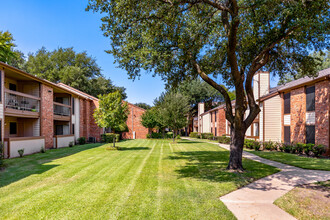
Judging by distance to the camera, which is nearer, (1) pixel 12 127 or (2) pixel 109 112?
(1) pixel 12 127

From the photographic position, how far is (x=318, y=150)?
42.7 feet

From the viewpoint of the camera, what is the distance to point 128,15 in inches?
312

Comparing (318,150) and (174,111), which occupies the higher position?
(174,111)

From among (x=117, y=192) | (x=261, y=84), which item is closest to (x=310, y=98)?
(x=261, y=84)

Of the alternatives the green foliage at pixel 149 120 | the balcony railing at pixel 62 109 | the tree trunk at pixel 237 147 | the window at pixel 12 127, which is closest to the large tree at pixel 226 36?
the tree trunk at pixel 237 147

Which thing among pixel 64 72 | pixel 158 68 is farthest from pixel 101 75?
pixel 158 68

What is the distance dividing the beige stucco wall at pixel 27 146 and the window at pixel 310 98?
70.5ft

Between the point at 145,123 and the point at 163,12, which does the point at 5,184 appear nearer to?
the point at 163,12

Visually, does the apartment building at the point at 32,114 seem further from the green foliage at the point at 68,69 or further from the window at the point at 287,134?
the window at the point at 287,134

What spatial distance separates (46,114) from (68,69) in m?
23.1

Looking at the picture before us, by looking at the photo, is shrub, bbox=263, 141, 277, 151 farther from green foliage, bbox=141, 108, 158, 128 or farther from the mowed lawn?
green foliage, bbox=141, 108, 158, 128

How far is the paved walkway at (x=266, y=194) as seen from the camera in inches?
182

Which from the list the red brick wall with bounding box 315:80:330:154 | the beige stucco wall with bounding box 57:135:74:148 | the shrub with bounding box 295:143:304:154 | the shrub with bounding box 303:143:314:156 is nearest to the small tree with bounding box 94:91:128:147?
the beige stucco wall with bounding box 57:135:74:148

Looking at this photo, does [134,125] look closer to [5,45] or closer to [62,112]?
[62,112]
